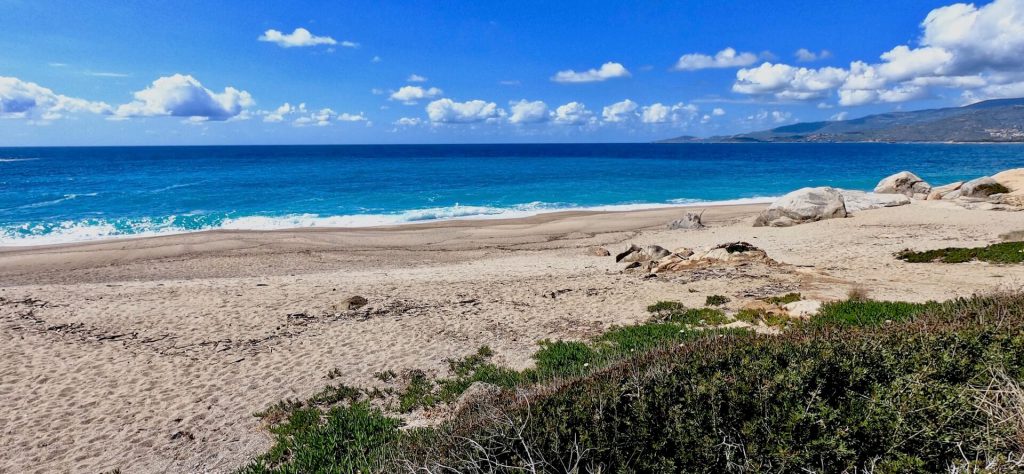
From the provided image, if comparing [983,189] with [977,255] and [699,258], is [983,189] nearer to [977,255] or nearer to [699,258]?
[977,255]

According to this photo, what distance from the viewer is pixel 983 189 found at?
2922 cm

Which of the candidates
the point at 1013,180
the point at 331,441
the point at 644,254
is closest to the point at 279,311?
the point at 331,441

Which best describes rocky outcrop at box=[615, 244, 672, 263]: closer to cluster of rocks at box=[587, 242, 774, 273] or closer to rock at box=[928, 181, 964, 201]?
cluster of rocks at box=[587, 242, 774, 273]

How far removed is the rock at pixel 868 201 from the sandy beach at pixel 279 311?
4045 millimetres

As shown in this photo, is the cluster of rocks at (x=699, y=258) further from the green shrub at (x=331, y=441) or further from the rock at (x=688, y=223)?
the rock at (x=688, y=223)

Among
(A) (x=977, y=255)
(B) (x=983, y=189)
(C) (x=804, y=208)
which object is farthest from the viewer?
(B) (x=983, y=189)

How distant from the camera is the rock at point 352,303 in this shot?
13.8 metres

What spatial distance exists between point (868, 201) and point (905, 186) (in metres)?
9.11

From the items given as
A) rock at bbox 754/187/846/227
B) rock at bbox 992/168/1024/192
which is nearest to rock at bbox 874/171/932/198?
rock at bbox 992/168/1024/192

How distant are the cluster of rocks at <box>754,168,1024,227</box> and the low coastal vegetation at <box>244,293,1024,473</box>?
2154 cm

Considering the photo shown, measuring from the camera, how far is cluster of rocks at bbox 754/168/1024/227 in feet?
86.4

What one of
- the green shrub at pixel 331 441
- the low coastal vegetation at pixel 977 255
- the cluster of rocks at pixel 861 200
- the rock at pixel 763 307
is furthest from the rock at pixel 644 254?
the green shrub at pixel 331 441

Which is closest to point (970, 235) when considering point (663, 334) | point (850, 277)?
point (850, 277)

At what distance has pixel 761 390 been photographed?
15.0ft
